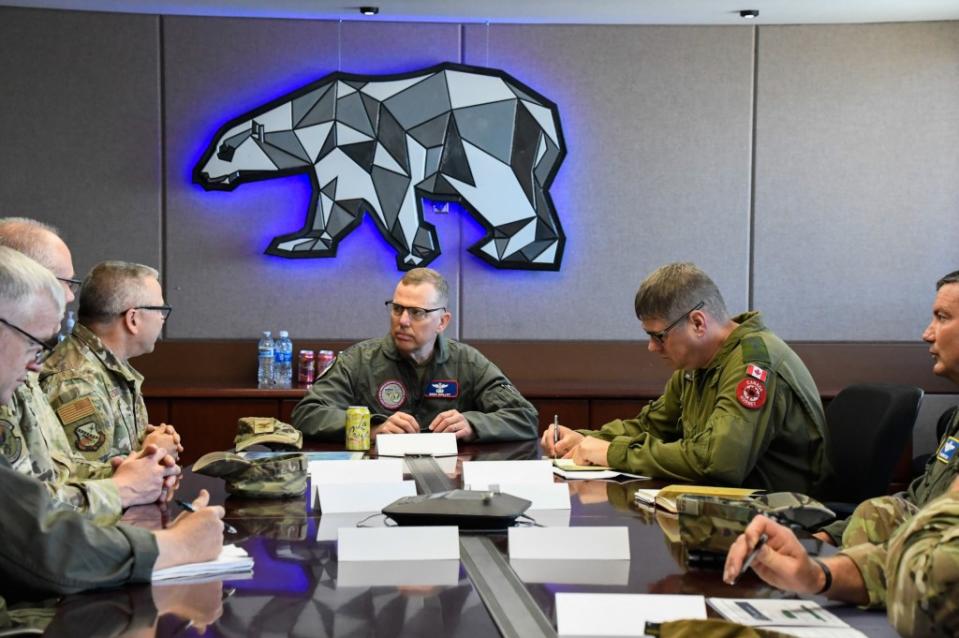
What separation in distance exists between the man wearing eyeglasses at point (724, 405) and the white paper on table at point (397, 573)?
118 cm

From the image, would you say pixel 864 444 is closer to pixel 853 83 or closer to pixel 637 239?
pixel 637 239

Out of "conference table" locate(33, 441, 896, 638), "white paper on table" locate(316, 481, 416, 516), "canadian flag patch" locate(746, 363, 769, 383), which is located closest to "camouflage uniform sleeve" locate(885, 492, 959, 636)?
"conference table" locate(33, 441, 896, 638)

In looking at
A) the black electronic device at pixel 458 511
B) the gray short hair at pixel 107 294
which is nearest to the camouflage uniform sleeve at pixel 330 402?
the gray short hair at pixel 107 294

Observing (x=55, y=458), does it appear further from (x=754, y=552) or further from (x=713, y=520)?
(x=754, y=552)

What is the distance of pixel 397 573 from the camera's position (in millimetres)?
2006

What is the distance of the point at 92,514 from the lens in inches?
93.7

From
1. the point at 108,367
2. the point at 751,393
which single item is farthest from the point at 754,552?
the point at 108,367

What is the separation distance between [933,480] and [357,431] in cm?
178

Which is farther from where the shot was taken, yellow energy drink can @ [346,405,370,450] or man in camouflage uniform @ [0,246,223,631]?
yellow energy drink can @ [346,405,370,450]

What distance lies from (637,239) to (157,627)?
456 cm

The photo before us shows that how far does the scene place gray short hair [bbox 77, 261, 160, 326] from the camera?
11.1 ft

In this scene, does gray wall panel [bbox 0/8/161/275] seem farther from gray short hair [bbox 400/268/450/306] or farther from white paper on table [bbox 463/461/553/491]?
white paper on table [bbox 463/461/553/491]

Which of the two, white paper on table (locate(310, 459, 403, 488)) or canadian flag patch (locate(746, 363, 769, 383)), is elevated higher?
canadian flag patch (locate(746, 363, 769, 383))

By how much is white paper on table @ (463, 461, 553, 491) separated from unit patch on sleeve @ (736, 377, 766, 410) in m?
0.61
